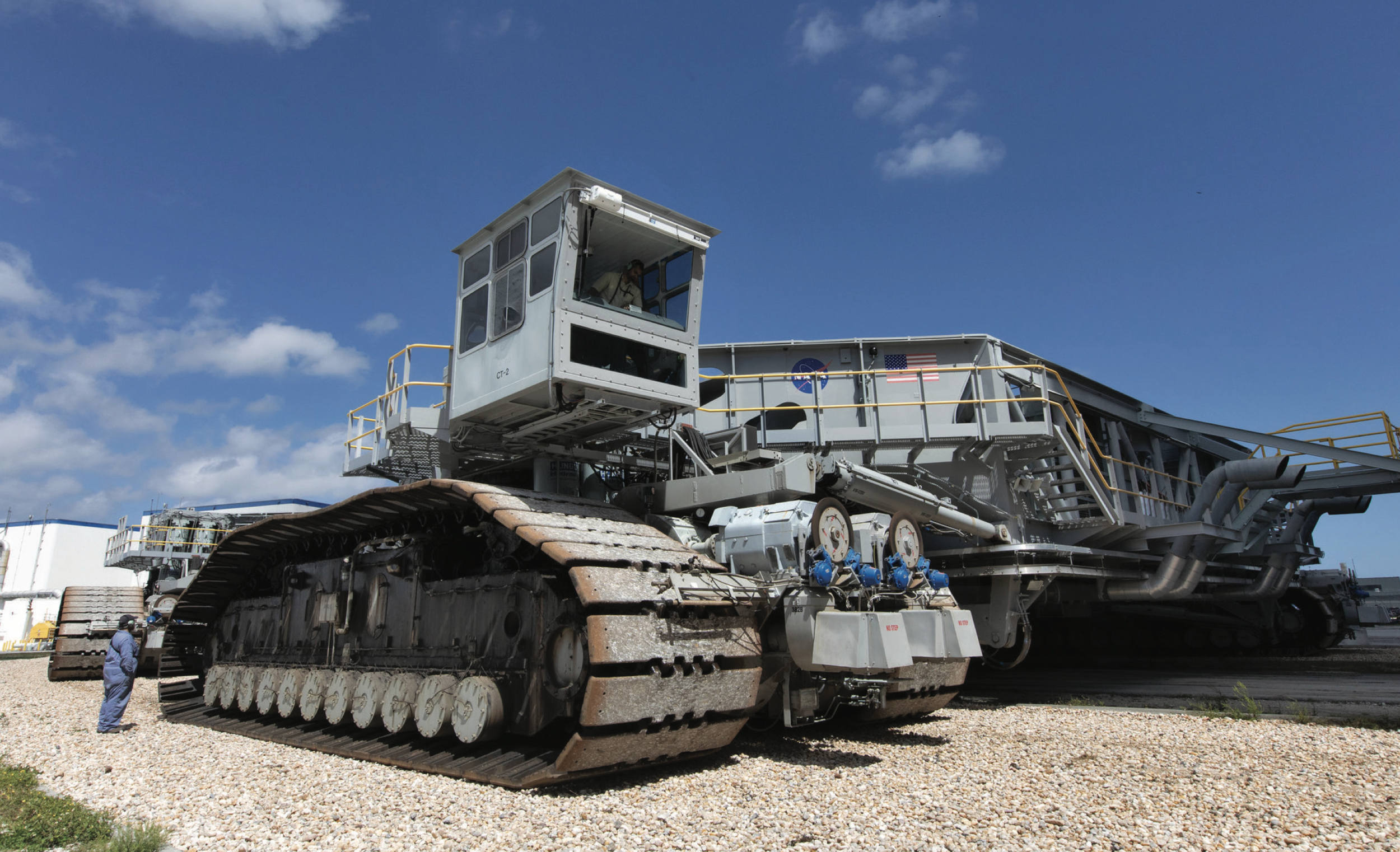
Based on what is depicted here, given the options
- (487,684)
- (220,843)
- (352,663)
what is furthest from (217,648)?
(220,843)

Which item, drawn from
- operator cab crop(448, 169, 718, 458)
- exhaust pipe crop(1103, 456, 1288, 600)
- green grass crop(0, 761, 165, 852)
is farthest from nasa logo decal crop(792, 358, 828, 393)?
green grass crop(0, 761, 165, 852)

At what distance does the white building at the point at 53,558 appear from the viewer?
49.4 meters

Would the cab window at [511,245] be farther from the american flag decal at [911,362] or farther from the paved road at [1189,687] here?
the paved road at [1189,687]

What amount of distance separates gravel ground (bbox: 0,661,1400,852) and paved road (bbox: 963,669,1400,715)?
319cm

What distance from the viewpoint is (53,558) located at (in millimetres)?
49531

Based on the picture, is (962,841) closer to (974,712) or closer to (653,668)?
(653,668)

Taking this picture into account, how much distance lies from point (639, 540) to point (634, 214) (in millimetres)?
3496

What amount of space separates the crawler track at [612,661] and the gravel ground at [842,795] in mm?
251

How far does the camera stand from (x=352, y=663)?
9336 millimetres

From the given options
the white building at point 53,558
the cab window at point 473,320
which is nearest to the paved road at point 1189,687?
the cab window at point 473,320

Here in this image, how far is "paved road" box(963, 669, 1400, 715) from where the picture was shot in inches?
452

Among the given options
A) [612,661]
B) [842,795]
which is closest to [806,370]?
[842,795]

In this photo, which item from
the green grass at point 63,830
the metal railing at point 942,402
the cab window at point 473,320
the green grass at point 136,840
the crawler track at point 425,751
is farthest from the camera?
the metal railing at point 942,402

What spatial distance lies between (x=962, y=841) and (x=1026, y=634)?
8078 mm
